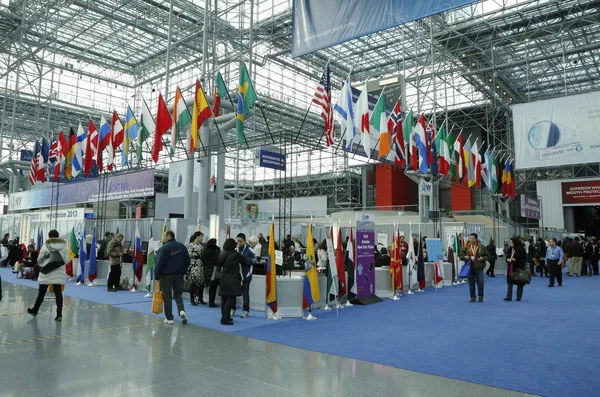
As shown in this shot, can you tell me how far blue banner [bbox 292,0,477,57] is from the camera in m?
6.02

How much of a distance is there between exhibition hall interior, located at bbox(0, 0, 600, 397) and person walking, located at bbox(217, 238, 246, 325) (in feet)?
0.12

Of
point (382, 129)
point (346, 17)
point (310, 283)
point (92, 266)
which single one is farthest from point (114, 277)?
point (346, 17)

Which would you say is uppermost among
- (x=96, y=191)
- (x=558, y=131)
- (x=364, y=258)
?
(x=558, y=131)

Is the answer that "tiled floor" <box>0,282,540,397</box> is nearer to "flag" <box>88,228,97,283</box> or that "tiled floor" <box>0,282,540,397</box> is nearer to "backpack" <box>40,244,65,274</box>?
"backpack" <box>40,244,65,274</box>

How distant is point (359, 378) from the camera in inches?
186

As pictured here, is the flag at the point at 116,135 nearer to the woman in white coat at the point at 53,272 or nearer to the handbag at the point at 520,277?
the woman in white coat at the point at 53,272

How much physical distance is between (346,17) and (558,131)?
16129 millimetres

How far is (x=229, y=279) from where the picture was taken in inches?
298

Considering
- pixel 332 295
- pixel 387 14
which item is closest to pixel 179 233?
pixel 332 295

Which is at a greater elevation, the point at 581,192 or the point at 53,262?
the point at 581,192

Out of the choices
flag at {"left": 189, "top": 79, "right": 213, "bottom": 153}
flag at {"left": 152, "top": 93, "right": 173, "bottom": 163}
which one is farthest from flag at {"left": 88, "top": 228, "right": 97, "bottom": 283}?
flag at {"left": 189, "top": 79, "right": 213, "bottom": 153}

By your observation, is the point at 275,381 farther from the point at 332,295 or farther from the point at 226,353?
the point at 332,295

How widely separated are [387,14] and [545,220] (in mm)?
34210

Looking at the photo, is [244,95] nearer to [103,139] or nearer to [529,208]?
[103,139]
